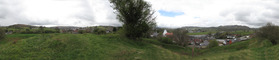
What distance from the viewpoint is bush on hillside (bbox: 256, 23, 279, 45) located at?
101 ft

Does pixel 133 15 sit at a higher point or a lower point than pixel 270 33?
higher

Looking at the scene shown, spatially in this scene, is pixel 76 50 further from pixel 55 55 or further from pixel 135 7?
pixel 135 7

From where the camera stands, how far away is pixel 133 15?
25.4 m

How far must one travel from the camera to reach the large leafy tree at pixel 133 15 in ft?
82.2

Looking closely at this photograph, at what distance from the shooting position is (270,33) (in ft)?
102

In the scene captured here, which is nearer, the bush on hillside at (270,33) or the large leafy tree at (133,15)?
the large leafy tree at (133,15)

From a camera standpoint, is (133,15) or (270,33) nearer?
(133,15)

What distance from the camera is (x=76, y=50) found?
1395 centimetres

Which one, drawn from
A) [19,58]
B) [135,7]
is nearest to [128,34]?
[135,7]

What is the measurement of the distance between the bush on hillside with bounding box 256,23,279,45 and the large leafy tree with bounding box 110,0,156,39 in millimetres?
28911

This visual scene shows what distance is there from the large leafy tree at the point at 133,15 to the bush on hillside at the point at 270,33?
94.9 ft

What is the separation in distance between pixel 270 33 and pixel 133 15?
106 ft

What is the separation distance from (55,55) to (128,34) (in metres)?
15.5

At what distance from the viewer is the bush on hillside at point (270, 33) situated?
30672 millimetres
